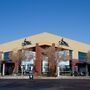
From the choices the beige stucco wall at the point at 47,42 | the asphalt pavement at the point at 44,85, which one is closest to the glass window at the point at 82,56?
the beige stucco wall at the point at 47,42

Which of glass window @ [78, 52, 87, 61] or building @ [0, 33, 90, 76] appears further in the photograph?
glass window @ [78, 52, 87, 61]

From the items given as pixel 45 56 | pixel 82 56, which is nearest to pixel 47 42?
pixel 45 56

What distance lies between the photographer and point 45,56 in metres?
91.6

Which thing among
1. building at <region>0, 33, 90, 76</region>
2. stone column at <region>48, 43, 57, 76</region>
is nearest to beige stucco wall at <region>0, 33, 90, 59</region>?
building at <region>0, 33, 90, 76</region>

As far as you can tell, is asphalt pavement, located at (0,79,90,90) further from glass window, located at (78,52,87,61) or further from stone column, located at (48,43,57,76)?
glass window, located at (78,52,87,61)

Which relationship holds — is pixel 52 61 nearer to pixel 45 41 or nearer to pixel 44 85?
pixel 45 41

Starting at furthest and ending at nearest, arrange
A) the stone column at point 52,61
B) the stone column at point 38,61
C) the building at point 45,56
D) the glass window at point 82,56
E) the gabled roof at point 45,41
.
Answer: the glass window at point 82,56
the gabled roof at point 45,41
the stone column at point 38,61
the building at point 45,56
the stone column at point 52,61

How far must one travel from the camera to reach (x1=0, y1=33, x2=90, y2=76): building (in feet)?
290

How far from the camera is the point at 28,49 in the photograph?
309 ft

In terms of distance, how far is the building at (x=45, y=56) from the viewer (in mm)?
88250

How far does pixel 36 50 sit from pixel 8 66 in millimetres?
13149

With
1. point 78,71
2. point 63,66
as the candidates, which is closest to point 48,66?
point 63,66

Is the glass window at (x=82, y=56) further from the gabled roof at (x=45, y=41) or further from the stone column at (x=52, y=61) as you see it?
the stone column at (x=52, y=61)

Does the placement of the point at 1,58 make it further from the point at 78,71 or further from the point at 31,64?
the point at 78,71
